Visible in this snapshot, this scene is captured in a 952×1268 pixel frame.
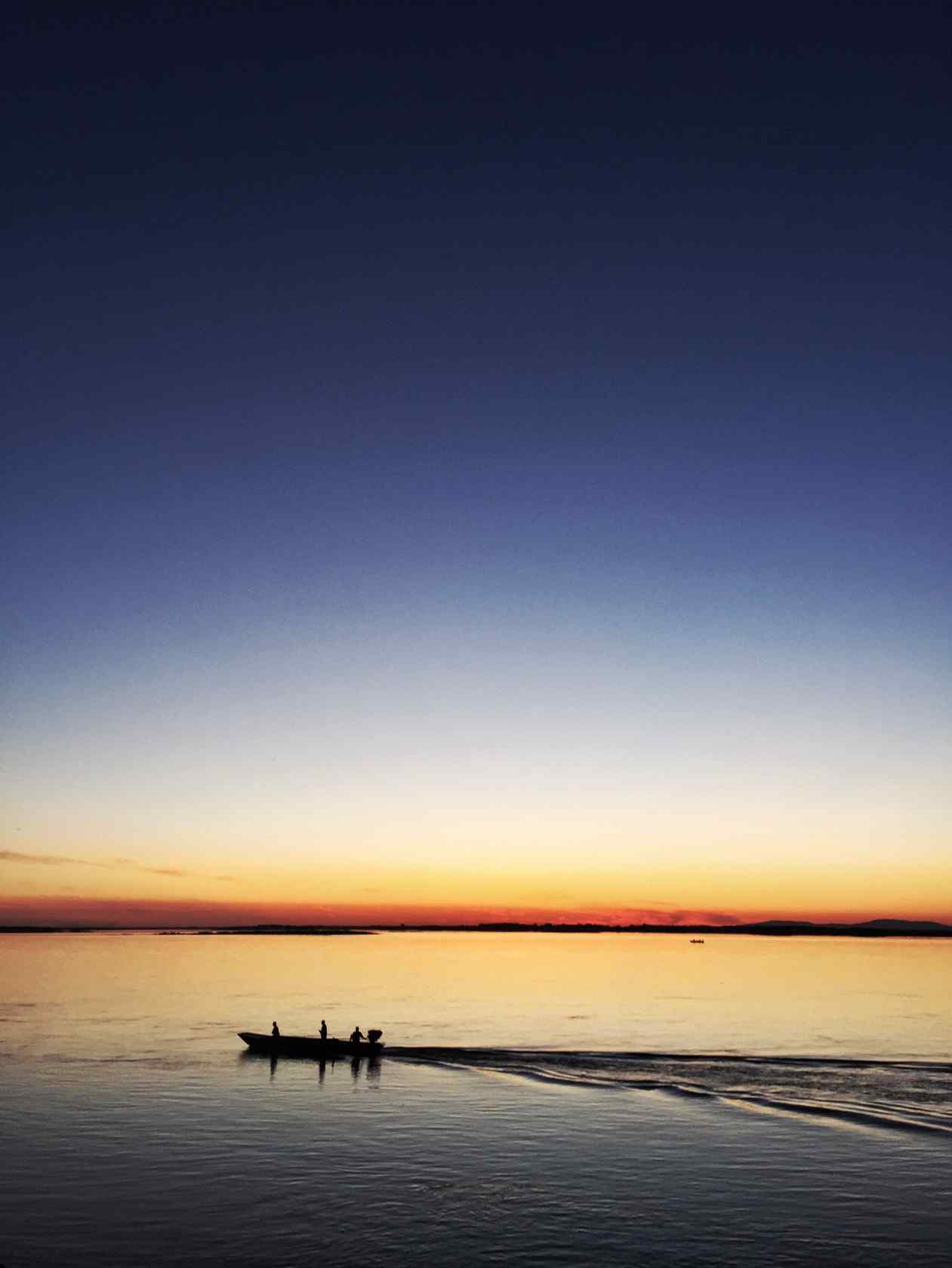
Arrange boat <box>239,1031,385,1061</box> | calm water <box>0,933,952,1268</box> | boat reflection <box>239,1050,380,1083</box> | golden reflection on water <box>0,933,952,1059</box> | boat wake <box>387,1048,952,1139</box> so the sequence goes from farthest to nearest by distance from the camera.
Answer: golden reflection on water <box>0,933,952,1059</box> < boat <box>239,1031,385,1061</box> < boat reflection <box>239,1050,380,1083</box> < boat wake <box>387,1048,952,1139</box> < calm water <box>0,933,952,1268</box>

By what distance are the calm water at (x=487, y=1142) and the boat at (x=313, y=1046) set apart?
162cm

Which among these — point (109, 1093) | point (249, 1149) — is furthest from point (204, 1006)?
point (249, 1149)

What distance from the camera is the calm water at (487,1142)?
3375 cm

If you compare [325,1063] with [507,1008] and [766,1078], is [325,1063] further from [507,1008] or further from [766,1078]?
[507,1008]

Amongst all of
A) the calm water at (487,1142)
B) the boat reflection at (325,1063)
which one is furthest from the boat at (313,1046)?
the calm water at (487,1142)

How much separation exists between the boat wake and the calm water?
30 cm

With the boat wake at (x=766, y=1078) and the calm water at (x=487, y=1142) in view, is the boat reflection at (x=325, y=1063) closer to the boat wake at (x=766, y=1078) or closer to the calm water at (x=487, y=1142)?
the calm water at (x=487, y=1142)

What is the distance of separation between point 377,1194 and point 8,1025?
6281 cm

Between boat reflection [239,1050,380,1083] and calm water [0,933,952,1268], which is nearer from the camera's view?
calm water [0,933,952,1268]

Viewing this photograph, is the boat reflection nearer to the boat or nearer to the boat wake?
the boat

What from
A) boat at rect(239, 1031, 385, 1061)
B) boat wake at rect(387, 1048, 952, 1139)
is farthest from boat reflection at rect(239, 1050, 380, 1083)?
boat wake at rect(387, 1048, 952, 1139)

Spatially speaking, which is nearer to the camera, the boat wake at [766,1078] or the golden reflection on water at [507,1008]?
the boat wake at [766,1078]

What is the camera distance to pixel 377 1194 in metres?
38.3

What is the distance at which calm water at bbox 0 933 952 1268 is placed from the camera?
111 feet
